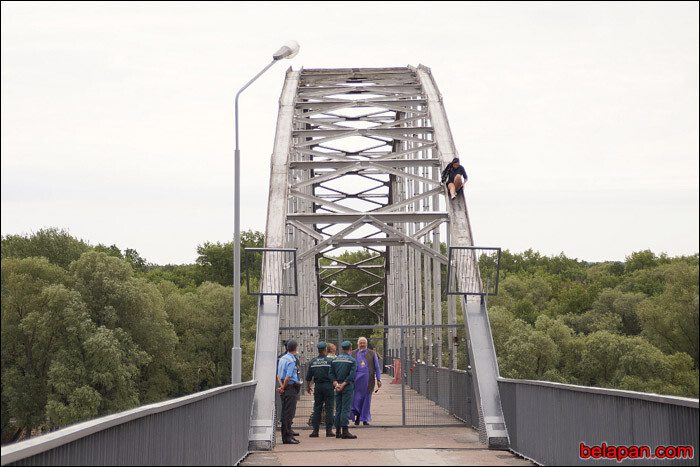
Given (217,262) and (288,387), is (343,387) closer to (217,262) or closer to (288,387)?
(288,387)

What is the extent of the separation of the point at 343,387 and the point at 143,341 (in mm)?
41380

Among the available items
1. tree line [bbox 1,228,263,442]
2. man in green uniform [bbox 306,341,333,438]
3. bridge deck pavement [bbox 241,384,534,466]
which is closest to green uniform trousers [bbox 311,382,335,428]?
man in green uniform [bbox 306,341,333,438]

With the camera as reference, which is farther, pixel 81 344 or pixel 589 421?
pixel 81 344

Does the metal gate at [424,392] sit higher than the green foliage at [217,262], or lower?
lower

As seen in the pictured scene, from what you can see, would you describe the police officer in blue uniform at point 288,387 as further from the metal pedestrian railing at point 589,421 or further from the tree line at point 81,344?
the tree line at point 81,344

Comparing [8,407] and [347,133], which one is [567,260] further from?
[347,133]

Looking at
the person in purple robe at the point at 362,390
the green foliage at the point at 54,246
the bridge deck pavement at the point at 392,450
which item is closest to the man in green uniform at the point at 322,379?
the bridge deck pavement at the point at 392,450

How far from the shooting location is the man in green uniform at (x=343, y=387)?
534 inches

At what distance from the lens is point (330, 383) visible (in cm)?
1367

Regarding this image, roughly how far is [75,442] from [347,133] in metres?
18.3

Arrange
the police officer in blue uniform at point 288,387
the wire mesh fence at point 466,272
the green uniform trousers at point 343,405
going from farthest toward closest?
the wire mesh fence at point 466,272 → the green uniform trousers at point 343,405 → the police officer in blue uniform at point 288,387

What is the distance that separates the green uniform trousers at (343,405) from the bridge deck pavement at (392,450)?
0.29 meters

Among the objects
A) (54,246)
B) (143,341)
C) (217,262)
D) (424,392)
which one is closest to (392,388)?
(424,392)

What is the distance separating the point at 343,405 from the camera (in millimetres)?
13586
